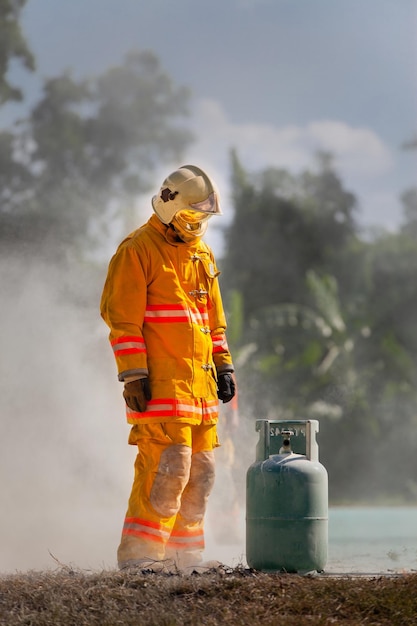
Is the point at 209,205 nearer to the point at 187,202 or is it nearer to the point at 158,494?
the point at 187,202

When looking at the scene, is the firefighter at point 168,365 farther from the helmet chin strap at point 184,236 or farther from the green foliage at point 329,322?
the green foliage at point 329,322

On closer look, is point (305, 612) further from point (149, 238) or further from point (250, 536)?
point (149, 238)

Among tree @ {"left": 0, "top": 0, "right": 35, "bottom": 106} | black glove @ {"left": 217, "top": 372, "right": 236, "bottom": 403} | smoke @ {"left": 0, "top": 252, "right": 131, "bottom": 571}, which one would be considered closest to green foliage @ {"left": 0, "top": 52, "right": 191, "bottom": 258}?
tree @ {"left": 0, "top": 0, "right": 35, "bottom": 106}

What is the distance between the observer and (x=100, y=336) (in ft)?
38.4

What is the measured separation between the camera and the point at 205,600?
439 cm

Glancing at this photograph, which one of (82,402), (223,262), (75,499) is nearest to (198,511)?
(75,499)

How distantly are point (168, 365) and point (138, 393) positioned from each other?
223mm

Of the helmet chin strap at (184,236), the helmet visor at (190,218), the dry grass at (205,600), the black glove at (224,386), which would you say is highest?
the helmet visor at (190,218)

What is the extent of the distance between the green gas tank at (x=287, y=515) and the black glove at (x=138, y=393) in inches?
26.6

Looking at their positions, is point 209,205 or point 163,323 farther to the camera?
point 209,205

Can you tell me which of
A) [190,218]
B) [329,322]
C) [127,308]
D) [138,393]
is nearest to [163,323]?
[127,308]

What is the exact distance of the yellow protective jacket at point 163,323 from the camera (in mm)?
5367

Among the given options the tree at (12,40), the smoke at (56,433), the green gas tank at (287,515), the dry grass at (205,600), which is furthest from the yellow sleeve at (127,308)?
the tree at (12,40)

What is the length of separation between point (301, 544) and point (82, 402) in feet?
18.6
